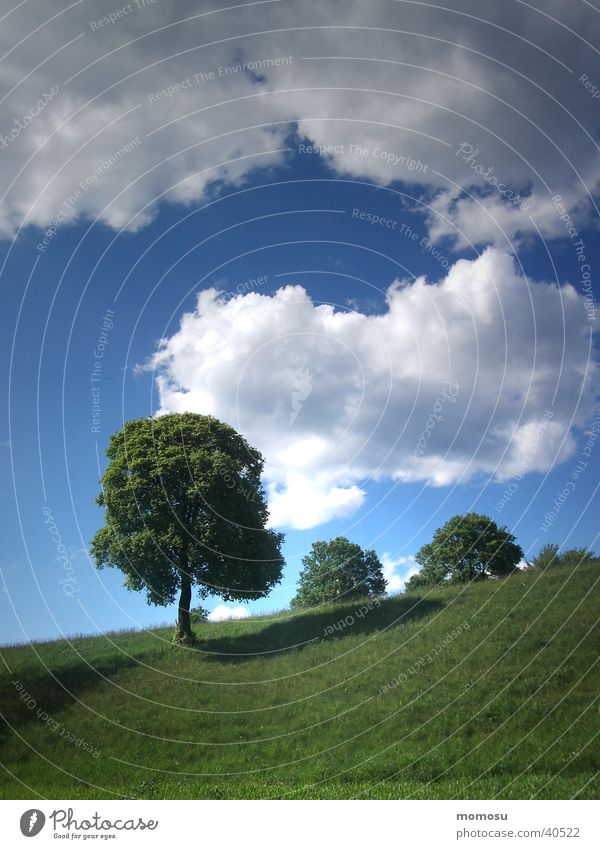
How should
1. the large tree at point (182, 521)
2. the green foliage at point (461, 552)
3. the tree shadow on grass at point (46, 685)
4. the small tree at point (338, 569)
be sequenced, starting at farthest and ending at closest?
1. the small tree at point (338, 569)
2. the green foliage at point (461, 552)
3. the large tree at point (182, 521)
4. the tree shadow on grass at point (46, 685)

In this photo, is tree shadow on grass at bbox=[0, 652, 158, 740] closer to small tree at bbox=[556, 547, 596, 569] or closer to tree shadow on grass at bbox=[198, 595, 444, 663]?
tree shadow on grass at bbox=[198, 595, 444, 663]

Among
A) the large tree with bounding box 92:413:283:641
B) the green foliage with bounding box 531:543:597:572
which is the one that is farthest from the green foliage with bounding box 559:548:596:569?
the large tree with bounding box 92:413:283:641

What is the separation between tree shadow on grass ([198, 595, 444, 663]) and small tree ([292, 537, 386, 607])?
18654 millimetres

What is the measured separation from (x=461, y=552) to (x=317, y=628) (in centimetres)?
1528

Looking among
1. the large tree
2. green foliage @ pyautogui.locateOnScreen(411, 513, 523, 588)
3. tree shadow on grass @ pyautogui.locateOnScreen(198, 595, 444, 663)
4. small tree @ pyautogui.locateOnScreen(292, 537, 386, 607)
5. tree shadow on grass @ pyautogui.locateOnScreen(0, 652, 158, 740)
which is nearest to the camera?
tree shadow on grass @ pyautogui.locateOnScreen(0, 652, 158, 740)

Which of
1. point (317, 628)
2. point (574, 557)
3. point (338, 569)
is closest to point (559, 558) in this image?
point (574, 557)

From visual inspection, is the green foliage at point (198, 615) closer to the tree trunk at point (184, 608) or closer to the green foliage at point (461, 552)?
the tree trunk at point (184, 608)

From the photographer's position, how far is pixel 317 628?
→ 29.8 metres

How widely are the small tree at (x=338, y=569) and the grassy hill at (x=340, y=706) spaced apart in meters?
20.8

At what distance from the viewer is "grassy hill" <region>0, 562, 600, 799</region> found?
51.6ft

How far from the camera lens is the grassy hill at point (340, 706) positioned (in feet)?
51.6

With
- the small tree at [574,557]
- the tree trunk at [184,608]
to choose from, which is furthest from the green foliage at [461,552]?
the tree trunk at [184,608]

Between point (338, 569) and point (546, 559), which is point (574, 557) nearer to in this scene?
point (546, 559)
